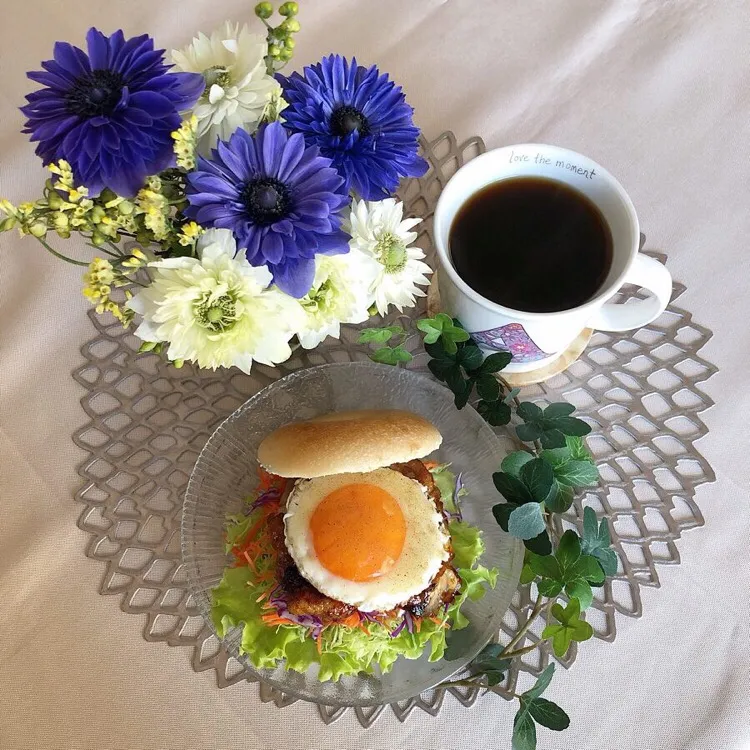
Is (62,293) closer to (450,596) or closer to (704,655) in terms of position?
(450,596)

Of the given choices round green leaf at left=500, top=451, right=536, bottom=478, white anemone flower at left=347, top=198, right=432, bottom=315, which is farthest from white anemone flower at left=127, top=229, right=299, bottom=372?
round green leaf at left=500, top=451, right=536, bottom=478

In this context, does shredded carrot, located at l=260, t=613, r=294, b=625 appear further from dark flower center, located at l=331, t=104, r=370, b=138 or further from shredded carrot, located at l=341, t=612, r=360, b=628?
dark flower center, located at l=331, t=104, r=370, b=138

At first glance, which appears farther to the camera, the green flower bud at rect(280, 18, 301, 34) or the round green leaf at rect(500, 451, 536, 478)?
the round green leaf at rect(500, 451, 536, 478)

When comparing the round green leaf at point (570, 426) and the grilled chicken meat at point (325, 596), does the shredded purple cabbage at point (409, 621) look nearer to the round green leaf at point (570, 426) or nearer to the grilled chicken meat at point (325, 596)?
the grilled chicken meat at point (325, 596)

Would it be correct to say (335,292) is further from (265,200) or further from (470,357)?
(470,357)

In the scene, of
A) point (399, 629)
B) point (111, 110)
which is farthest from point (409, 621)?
point (111, 110)

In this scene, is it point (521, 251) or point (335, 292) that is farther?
point (521, 251)
